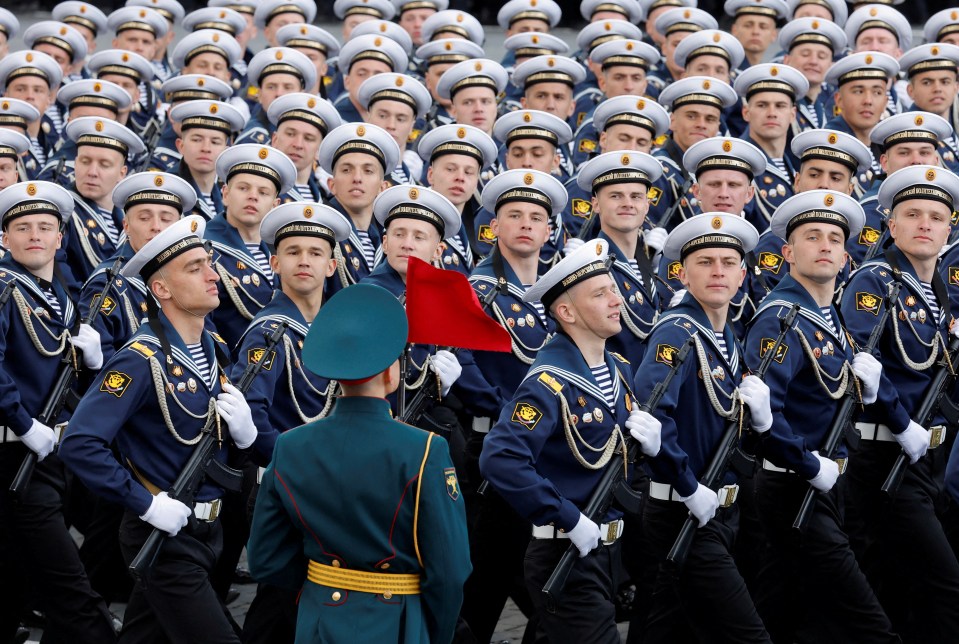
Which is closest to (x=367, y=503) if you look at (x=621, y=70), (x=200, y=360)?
(x=200, y=360)

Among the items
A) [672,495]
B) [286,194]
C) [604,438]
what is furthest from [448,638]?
[286,194]

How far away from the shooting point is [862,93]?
11.1 meters

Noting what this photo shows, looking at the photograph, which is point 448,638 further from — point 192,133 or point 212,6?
point 212,6

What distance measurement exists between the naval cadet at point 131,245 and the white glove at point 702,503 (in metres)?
3.13

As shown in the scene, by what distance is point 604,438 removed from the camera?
6.95 m

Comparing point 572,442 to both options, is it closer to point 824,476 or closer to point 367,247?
point 824,476

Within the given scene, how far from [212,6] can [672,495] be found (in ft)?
25.7

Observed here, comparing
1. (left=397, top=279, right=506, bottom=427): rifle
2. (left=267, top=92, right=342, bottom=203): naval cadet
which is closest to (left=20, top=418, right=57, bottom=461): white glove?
(left=397, top=279, right=506, bottom=427): rifle

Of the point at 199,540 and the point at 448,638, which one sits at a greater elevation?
the point at 448,638

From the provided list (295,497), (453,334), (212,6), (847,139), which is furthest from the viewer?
(212,6)

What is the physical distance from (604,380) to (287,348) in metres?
1.55

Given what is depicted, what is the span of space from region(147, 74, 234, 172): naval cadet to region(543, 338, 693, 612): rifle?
5070 millimetres

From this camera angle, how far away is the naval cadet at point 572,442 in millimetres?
6641

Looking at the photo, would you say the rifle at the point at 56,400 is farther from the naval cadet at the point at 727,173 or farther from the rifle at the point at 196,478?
the naval cadet at the point at 727,173
